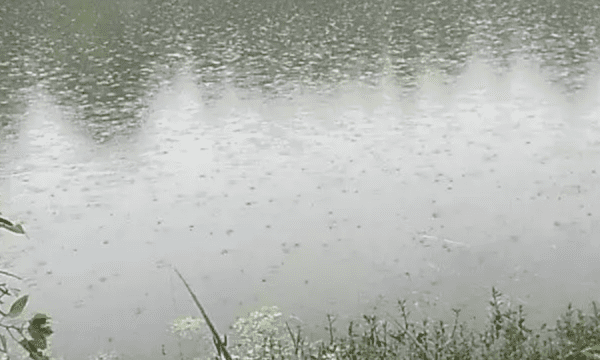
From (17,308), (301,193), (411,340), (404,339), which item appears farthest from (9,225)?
(301,193)

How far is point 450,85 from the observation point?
876 inches

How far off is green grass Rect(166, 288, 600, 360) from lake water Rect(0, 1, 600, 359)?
1.16 ft

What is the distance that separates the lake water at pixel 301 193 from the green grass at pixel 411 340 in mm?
355

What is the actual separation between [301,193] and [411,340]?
665 cm

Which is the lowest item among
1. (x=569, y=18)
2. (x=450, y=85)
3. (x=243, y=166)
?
(x=569, y=18)

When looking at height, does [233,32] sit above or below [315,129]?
below

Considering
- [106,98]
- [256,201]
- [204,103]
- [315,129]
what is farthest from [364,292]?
[106,98]

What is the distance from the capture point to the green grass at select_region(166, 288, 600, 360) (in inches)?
307

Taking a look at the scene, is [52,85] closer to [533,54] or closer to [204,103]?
[204,103]

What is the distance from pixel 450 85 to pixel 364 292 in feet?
44.4

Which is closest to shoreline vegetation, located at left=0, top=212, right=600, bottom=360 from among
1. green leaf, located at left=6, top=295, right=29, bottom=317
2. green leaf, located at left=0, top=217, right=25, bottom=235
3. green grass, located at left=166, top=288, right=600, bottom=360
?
green grass, located at left=166, top=288, right=600, bottom=360

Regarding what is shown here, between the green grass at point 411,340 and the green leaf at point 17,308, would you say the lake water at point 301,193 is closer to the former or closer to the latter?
the green grass at point 411,340

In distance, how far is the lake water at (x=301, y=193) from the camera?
34.1 feet

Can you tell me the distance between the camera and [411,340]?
7969 mm
